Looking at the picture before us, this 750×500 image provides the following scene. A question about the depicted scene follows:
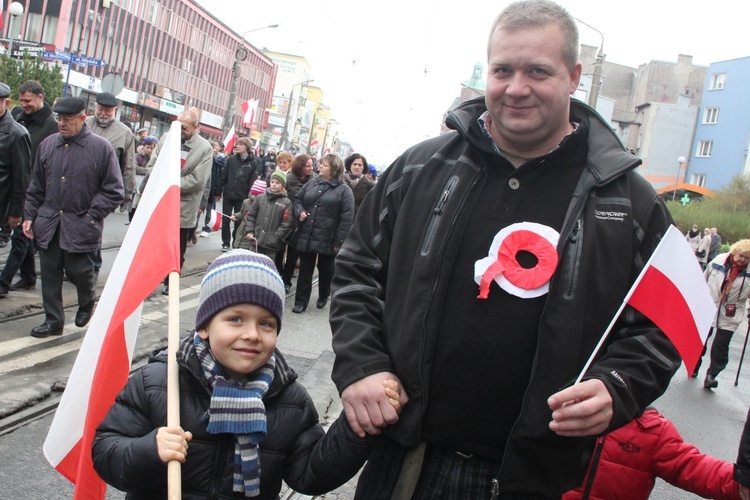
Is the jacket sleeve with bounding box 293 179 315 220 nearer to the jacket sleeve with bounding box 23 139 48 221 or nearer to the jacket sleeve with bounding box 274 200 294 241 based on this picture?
the jacket sleeve with bounding box 274 200 294 241

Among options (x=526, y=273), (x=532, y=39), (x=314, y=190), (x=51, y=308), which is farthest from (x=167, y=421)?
(x=314, y=190)

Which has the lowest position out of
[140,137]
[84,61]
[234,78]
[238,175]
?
[238,175]

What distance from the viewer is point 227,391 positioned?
7.59 feet

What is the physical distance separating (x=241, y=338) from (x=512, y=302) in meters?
0.89

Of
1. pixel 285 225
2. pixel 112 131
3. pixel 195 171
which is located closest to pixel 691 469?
pixel 195 171

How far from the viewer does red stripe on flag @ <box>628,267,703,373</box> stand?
2.05 m

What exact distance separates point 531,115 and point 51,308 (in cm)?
511

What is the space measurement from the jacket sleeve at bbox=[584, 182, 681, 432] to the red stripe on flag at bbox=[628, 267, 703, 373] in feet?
0.12

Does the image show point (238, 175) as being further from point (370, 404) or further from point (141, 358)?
point (370, 404)

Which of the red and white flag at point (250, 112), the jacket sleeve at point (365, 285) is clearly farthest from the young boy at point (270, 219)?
the red and white flag at point (250, 112)

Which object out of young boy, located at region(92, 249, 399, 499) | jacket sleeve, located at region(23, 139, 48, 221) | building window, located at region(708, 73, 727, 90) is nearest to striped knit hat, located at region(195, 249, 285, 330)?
young boy, located at region(92, 249, 399, 499)

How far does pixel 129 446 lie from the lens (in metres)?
2.29

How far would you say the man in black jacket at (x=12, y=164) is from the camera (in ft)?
Answer: 22.7

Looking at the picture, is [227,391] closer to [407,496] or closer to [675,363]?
[407,496]
